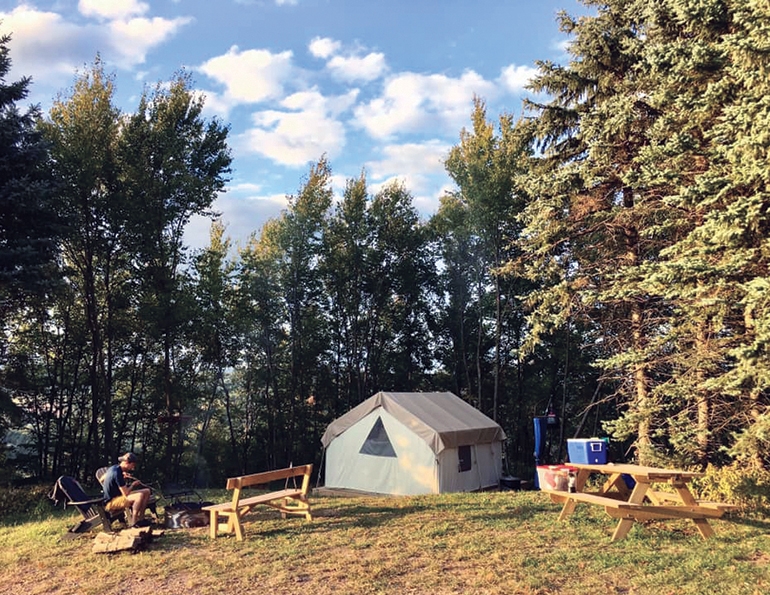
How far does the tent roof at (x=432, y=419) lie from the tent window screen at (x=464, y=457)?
19 centimetres

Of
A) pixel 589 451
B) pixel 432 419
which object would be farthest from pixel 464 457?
pixel 589 451

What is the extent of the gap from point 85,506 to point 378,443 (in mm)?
7353

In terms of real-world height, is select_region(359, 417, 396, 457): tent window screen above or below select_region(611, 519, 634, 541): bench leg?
above

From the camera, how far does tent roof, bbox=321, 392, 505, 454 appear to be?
12.5 meters

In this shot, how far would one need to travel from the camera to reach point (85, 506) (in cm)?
684

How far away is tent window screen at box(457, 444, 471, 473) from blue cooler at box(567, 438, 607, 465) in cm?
471

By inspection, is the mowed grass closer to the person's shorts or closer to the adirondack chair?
the adirondack chair

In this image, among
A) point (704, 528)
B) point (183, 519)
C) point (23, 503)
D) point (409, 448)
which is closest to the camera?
point (704, 528)

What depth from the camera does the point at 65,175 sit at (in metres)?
14.6

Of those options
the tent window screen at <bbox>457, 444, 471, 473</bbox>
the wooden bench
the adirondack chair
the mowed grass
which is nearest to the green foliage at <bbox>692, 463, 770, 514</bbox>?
the mowed grass

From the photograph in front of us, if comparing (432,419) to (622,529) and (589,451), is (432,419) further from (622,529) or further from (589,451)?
(622,529)

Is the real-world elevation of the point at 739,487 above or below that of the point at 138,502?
below

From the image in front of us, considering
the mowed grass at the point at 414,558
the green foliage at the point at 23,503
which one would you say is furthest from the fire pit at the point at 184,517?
the green foliage at the point at 23,503

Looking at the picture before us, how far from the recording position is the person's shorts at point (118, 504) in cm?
681
